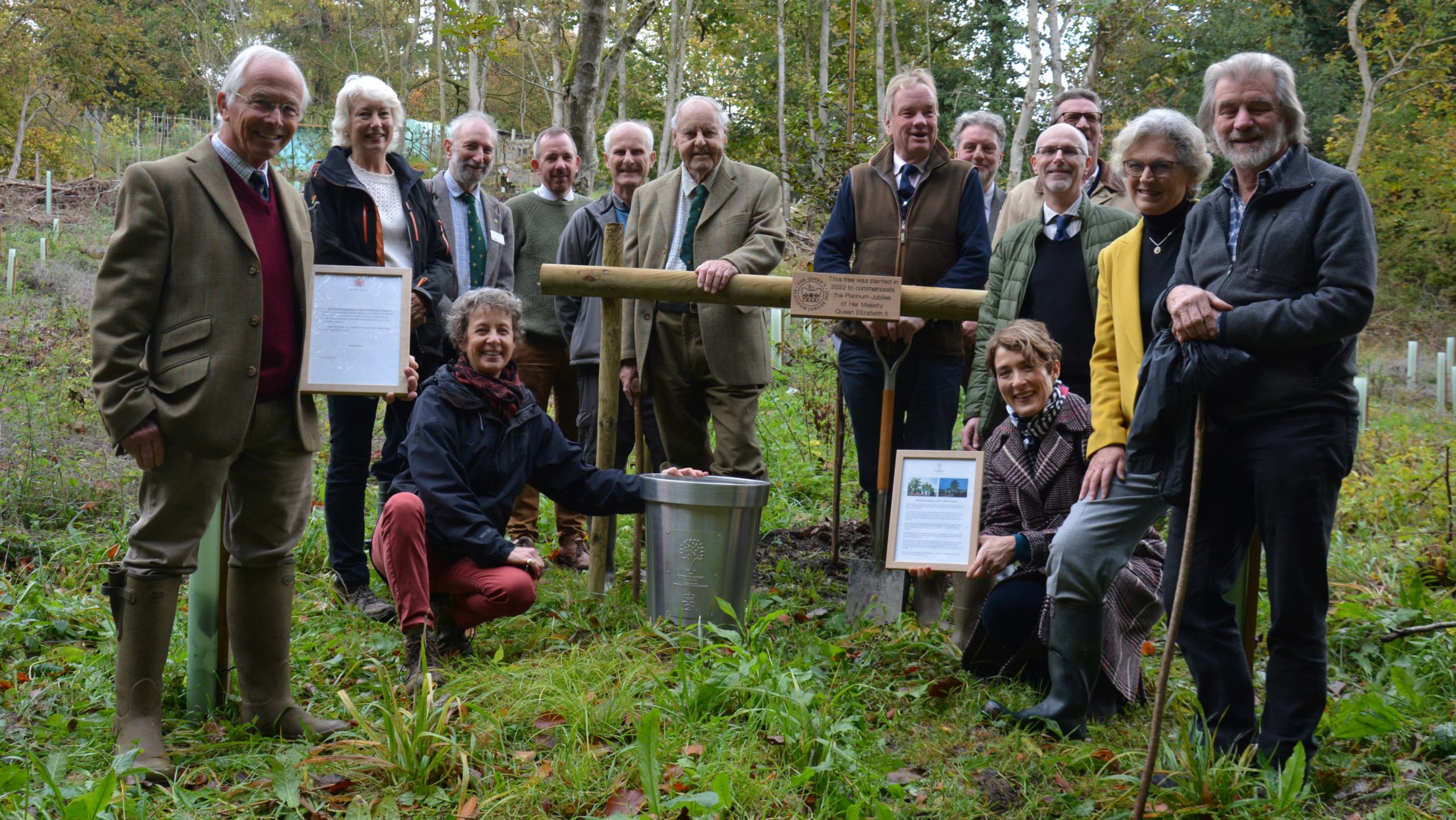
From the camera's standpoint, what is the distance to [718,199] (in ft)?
16.0

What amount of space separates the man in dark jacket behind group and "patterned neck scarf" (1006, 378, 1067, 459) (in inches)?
76.7

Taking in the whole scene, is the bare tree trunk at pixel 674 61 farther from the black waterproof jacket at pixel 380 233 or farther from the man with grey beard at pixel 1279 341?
the man with grey beard at pixel 1279 341

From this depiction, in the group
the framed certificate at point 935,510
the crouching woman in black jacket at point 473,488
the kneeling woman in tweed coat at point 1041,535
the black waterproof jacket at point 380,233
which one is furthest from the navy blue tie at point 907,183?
the black waterproof jacket at point 380,233

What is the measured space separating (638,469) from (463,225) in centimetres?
151

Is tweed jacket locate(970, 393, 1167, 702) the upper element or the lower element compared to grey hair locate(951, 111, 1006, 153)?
lower

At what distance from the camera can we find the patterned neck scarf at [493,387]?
13.4 feet

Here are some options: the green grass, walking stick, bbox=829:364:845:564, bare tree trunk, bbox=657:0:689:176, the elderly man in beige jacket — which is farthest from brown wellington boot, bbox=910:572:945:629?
bare tree trunk, bbox=657:0:689:176

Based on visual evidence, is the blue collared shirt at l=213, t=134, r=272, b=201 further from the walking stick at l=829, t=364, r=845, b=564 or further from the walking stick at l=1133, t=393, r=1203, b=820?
the walking stick at l=1133, t=393, r=1203, b=820

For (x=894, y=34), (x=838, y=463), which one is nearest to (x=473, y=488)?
(x=838, y=463)

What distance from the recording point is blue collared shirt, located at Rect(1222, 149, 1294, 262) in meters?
2.96

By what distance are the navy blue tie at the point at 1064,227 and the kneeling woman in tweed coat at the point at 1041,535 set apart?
0.55 meters

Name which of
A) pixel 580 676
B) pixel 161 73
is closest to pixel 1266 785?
pixel 580 676

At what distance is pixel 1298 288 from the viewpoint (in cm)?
288

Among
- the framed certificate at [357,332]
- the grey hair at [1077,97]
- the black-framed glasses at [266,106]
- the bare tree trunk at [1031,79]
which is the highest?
the bare tree trunk at [1031,79]
